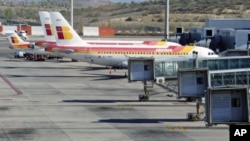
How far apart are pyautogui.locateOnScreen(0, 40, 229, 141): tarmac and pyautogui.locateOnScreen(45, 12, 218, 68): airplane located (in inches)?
105

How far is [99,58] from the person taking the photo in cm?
7875

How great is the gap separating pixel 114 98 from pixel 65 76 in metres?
20.2

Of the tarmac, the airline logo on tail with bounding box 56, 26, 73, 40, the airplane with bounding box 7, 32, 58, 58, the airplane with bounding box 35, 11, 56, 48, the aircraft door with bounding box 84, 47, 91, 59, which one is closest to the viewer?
the tarmac

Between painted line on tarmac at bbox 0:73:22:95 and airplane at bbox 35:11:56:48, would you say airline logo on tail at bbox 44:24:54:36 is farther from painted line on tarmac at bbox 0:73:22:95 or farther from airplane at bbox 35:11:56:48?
painted line on tarmac at bbox 0:73:22:95

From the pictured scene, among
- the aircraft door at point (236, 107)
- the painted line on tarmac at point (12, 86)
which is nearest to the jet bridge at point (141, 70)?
the painted line on tarmac at point (12, 86)

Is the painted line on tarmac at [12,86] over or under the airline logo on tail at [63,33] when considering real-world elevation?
under

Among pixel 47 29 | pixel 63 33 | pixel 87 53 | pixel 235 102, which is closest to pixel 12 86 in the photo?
pixel 87 53

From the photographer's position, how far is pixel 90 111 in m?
48.5

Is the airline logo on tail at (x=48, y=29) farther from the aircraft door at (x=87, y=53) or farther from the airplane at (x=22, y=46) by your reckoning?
the aircraft door at (x=87, y=53)

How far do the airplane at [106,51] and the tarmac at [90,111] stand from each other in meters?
2.68

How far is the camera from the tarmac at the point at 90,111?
3919cm

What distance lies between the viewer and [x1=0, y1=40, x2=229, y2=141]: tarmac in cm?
3919

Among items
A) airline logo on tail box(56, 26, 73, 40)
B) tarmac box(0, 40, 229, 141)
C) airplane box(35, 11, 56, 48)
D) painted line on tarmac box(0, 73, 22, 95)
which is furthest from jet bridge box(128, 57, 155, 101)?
airplane box(35, 11, 56, 48)

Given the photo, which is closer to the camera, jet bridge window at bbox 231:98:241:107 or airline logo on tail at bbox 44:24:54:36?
jet bridge window at bbox 231:98:241:107
